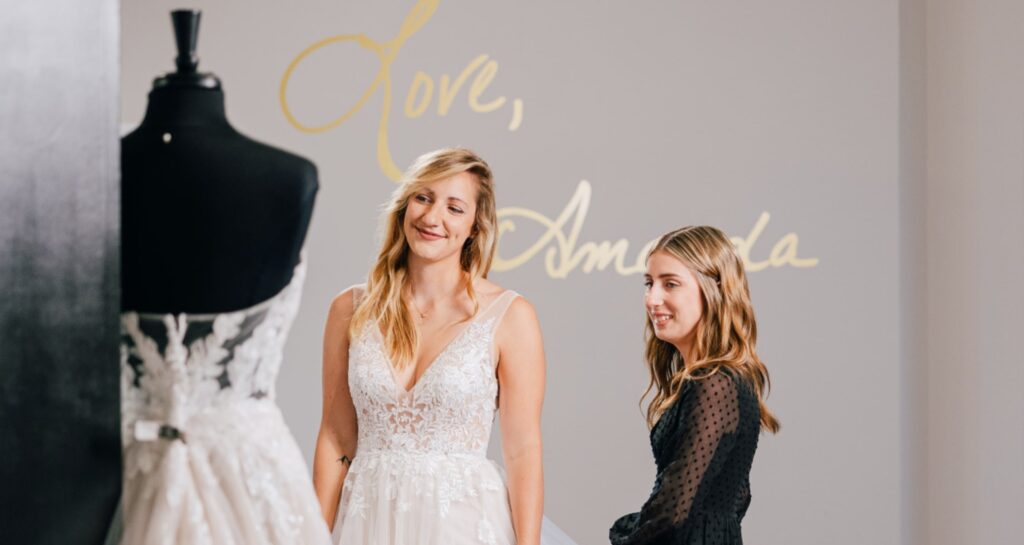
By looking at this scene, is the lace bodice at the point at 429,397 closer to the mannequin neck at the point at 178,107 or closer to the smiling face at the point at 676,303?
the smiling face at the point at 676,303

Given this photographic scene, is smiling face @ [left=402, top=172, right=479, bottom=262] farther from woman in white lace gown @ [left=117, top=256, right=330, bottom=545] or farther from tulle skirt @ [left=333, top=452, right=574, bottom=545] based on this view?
woman in white lace gown @ [left=117, top=256, right=330, bottom=545]

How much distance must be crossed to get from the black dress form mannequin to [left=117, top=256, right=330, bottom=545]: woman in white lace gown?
0.03m

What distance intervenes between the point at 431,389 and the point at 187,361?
3.47 ft

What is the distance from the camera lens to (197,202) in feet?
4.26

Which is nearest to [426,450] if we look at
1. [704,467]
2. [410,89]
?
[704,467]

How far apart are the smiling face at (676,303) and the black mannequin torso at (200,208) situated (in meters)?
1.14

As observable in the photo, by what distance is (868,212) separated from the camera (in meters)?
4.14

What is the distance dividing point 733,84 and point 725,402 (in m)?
2.15

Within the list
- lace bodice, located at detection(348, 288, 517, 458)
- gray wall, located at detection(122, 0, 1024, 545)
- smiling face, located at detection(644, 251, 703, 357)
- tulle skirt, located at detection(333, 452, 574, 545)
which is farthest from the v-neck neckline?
gray wall, located at detection(122, 0, 1024, 545)

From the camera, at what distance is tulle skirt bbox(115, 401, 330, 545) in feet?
4.33

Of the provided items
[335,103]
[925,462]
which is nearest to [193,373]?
[335,103]

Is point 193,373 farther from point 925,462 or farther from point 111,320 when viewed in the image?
point 925,462

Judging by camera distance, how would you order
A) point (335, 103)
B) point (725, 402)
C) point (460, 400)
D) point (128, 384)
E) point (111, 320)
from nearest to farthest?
point (111, 320) < point (128, 384) < point (725, 402) < point (460, 400) < point (335, 103)

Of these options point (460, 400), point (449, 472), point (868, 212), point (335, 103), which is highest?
point (335, 103)
